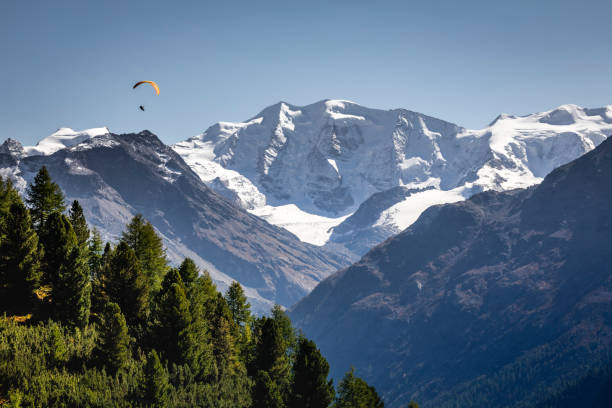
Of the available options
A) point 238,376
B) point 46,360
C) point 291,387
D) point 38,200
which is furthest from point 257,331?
point 38,200

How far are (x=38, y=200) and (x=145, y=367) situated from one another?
44896 mm

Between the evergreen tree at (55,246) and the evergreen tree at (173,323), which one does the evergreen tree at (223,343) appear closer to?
the evergreen tree at (173,323)

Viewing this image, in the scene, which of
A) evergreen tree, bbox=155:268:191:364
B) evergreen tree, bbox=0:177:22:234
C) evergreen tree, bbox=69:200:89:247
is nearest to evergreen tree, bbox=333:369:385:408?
evergreen tree, bbox=155:268:191:364

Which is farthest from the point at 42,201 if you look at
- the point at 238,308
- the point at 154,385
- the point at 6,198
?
the point at 154,385

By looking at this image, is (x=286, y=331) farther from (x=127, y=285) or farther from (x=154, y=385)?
(x=154, y=385)

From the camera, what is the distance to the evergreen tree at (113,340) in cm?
7338

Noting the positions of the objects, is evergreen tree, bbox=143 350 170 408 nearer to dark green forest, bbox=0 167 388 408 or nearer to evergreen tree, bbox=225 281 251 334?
dark green forest, bbox=0 167 388 408

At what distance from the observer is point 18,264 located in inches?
3086

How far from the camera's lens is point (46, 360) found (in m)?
72.2

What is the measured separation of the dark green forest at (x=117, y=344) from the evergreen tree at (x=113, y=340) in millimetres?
119

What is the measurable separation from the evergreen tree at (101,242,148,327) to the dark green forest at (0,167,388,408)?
14 cm

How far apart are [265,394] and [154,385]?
53.5ft

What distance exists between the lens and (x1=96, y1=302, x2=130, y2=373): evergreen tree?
2889 inches

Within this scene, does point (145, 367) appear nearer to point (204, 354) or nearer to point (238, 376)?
point (204, 354)
